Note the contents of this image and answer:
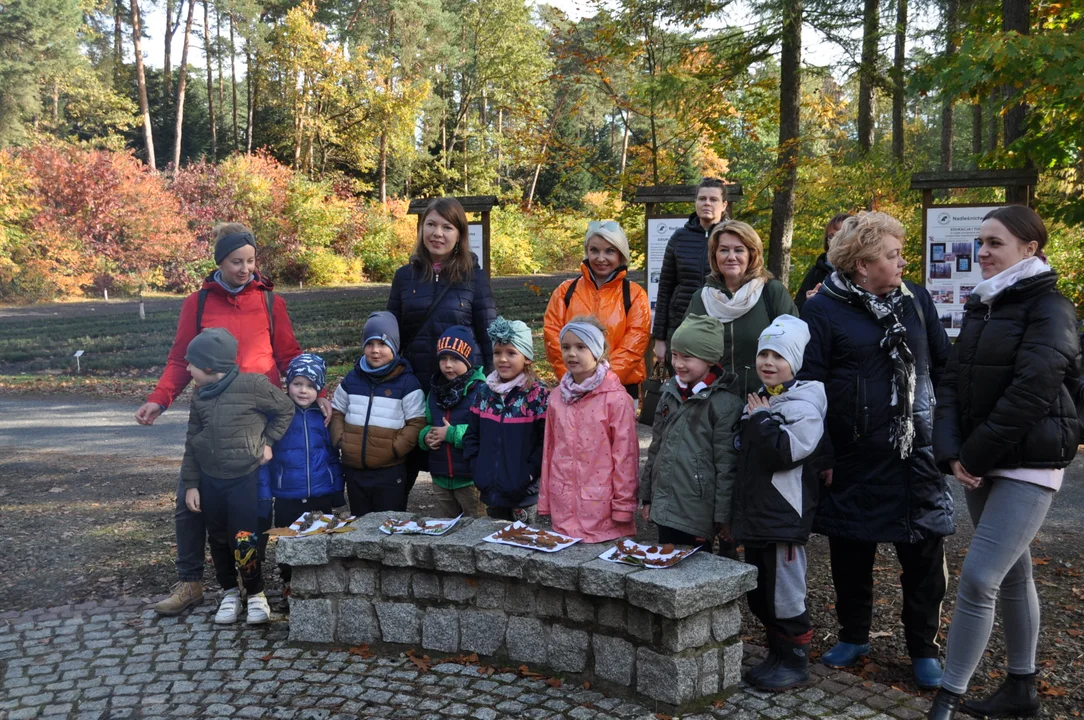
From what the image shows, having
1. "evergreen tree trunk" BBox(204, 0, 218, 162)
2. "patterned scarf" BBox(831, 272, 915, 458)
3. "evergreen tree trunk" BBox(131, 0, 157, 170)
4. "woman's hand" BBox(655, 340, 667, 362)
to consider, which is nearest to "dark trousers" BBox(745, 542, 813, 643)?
"patterned scarf" BBox(831, 272, 915, 458)

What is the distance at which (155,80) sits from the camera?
2931cm

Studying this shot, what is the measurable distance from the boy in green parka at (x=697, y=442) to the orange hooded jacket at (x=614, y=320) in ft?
3.46

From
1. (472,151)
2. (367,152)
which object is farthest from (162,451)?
(472,151)

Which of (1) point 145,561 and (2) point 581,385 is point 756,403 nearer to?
(2) point 581,385

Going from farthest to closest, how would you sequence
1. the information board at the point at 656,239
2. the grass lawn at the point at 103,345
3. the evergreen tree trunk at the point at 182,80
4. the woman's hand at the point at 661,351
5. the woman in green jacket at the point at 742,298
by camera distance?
the evergreen tree trunk at the point at 182,80, the grass lawn at the point at 103,345, the information board at the point at 656,239, the woman's hand at the point at 661,351, the woman in green jacket at the point at 742,298

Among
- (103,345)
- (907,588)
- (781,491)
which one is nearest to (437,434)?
(781,491)

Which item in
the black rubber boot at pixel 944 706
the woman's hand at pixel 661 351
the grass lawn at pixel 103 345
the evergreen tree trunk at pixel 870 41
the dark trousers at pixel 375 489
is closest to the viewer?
the black rubber boot at pixel 944 706

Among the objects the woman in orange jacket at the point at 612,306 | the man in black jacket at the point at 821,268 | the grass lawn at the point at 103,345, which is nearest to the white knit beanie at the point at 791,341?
the woman in orange jacket at the point at 612,306

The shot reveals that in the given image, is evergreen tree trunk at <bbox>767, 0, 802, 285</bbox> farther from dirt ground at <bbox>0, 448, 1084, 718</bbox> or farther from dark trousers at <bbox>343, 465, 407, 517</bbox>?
dark trousers at <bbox>343, 465, 407, 517</bbox>

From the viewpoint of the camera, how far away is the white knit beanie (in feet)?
11.9

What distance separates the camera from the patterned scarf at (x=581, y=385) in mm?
4238

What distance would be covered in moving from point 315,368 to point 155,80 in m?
28.7

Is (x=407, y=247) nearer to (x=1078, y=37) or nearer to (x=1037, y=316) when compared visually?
(x=1078, y=37)

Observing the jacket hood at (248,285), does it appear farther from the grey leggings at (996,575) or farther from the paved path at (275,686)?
the grey leggings at (996,575)
